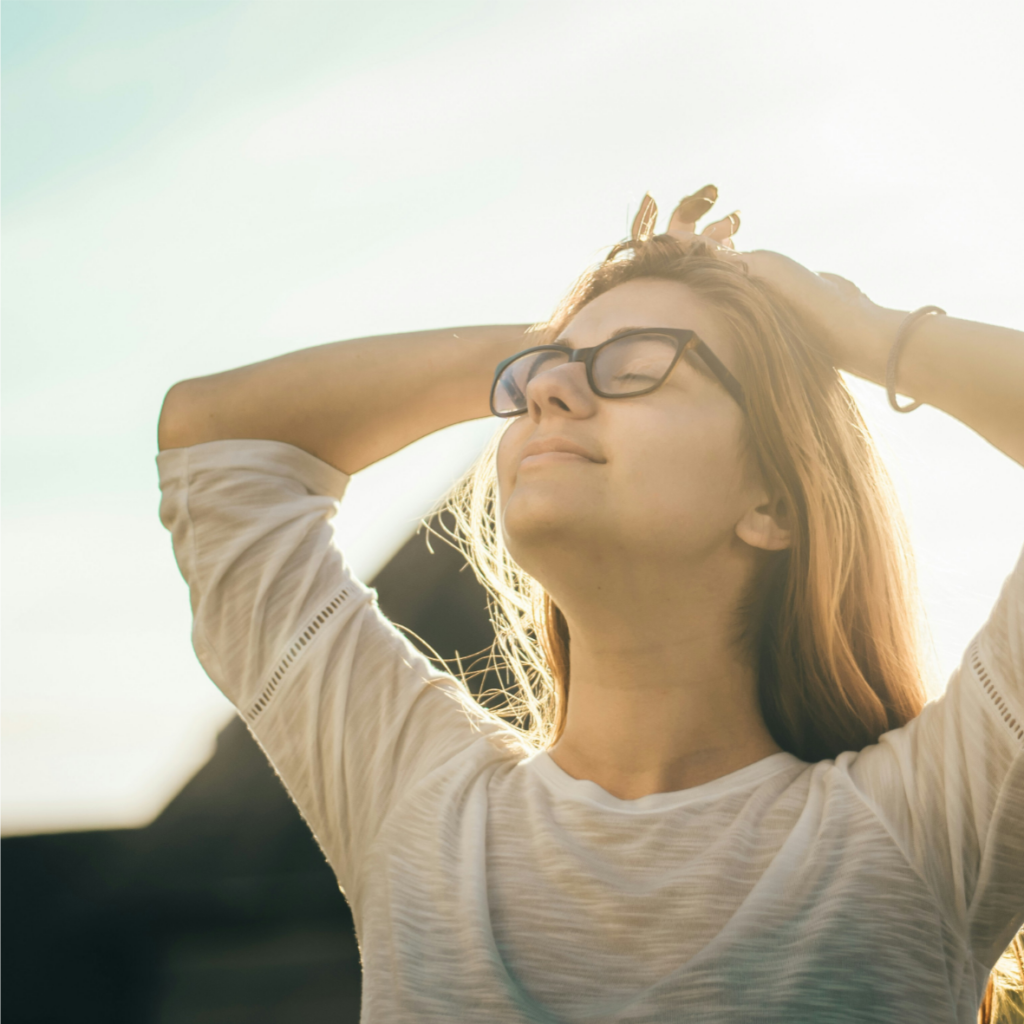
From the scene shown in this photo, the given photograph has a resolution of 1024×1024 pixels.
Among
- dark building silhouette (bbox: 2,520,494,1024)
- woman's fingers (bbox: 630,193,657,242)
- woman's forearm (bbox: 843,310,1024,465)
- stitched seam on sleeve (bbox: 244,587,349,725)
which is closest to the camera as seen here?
woman's forearm (bbox: 843,310,1024,465)

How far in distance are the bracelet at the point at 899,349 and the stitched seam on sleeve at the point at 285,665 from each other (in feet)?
4.40

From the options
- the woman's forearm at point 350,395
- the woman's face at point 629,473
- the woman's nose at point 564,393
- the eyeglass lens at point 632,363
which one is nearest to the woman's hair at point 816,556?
the woman's face at point 629,473

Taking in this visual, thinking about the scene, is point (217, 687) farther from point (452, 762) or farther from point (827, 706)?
point (827, 706)

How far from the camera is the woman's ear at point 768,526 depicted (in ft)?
6.54

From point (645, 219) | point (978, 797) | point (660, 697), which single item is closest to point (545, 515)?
point (660, 697)

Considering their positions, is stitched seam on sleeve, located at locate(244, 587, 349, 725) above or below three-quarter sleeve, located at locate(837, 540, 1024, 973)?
above

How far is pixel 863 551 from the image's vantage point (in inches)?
82.2

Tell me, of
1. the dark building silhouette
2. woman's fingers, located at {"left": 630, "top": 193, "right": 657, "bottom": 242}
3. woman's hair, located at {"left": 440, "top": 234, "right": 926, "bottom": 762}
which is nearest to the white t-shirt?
woman's hair, located at {"left": 440, "top": 234, "right": 926, "bottom": 762}

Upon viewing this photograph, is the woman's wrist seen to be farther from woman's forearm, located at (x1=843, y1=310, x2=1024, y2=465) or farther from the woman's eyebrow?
the woman's eyebrow

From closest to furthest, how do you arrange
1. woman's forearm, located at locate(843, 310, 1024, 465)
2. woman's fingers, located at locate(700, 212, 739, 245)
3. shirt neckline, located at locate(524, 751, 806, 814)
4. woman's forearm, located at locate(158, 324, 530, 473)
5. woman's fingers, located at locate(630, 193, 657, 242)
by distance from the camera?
woman's forearm, located at locate(843, 310, 1024, 465)
shirt neckline, located at locate(524, 751, 806, 814)
woman's forearm, located at locate(158, 324, 530, 473)
woman's fingers, located at locate(700, 212, 739, 245)
woman's fingers, located at locate(630, 193, 657, 242)

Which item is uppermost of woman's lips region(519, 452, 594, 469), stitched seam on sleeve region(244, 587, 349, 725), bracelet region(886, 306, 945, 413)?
bracelet region(886, 306, 945, 413)

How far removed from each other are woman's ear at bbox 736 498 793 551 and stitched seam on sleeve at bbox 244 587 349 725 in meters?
1.00

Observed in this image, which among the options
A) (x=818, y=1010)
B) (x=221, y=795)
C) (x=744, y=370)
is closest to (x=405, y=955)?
(x=818, y=1010)

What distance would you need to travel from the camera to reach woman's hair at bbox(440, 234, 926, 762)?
6.60ft
